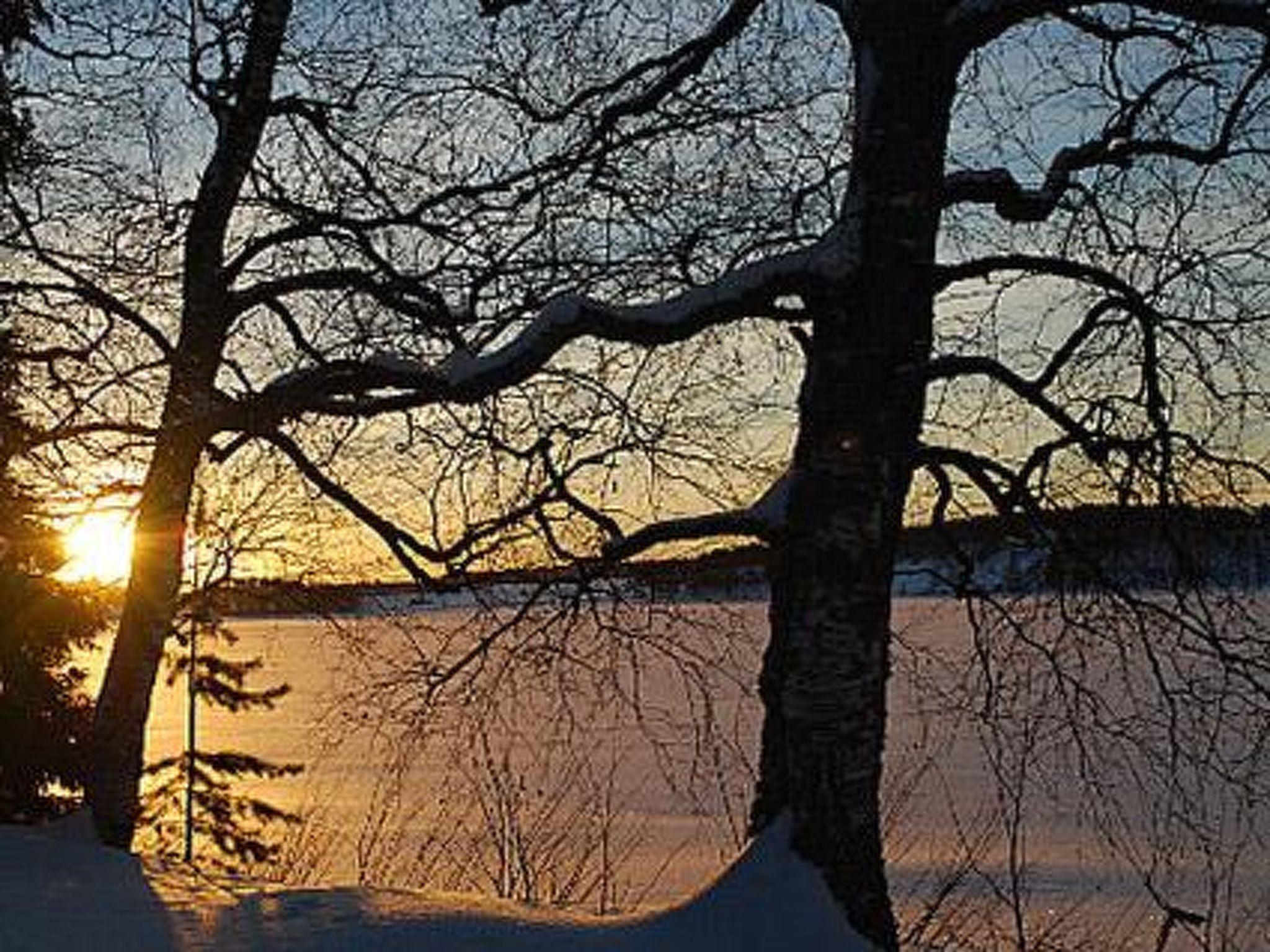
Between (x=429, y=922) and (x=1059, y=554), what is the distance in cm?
278

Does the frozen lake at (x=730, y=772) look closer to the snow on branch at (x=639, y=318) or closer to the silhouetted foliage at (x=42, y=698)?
the snow on branch at (x=639, y=318)

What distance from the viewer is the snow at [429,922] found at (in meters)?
5.78

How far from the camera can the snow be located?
5777mm

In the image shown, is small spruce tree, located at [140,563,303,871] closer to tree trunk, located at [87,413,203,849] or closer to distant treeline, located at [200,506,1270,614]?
tree trunk, located at [87,413,203,849]

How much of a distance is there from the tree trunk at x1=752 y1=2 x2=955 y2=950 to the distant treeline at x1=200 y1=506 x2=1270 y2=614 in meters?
0.55

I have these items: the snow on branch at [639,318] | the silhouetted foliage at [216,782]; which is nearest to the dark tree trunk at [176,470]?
the snow on branch at [639,318]

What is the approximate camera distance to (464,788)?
23484 mm

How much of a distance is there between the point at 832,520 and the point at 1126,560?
1325 millimetres

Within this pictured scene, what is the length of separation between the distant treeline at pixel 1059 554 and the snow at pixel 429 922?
145cm

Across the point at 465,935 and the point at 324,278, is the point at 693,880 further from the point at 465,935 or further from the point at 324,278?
the point at 465,935

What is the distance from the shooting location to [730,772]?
20500mm

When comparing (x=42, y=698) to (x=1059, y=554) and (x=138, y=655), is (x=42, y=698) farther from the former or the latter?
(x=1059, y=554)

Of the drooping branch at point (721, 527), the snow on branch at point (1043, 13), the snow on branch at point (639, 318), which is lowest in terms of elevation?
the drooping branch at point (721, 527)

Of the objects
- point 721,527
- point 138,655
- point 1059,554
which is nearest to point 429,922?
point 721,527
